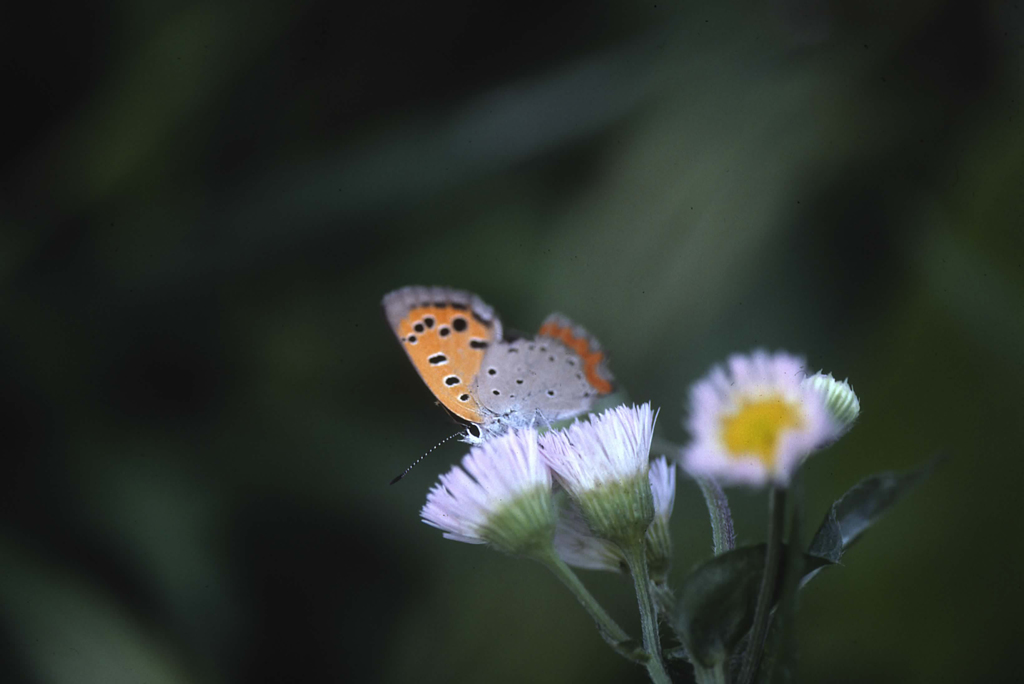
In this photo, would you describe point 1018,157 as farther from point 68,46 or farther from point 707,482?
point 68,46

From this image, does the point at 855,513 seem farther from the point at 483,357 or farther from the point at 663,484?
the point at 483,357

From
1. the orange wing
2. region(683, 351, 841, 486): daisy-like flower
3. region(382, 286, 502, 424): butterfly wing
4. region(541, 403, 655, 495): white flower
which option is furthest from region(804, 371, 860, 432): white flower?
region(382, 286, 502, 424): butterfly wing

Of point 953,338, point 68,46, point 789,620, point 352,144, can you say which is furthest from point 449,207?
point 789,620

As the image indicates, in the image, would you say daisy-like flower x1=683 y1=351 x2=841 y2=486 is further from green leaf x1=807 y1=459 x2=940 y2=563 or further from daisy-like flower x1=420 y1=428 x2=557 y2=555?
daisy-like flower x1=420 y1=428 x2=557 y2=555

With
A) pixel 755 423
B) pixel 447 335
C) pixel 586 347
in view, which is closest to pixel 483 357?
pixel 447 335

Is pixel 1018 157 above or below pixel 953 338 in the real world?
above
